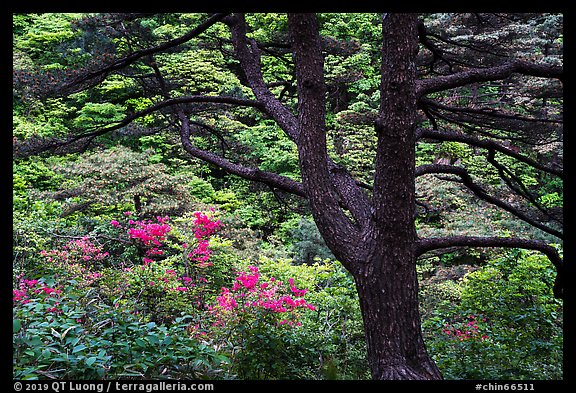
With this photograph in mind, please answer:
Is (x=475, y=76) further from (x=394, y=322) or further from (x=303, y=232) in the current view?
(x=303, y=232)

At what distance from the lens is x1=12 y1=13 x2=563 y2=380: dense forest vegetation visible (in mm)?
2449

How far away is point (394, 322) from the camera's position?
2420 mm

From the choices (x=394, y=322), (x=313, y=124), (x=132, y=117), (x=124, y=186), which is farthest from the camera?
(x=124, y=186)

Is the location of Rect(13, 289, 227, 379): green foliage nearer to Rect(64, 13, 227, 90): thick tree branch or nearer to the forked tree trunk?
the forked tree trunk

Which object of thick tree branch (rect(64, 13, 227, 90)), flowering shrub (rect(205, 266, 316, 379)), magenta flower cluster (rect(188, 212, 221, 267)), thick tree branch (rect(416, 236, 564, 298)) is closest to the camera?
thick tree branch (rect(416, 236, 564, 298))

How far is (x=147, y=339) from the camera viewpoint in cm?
256

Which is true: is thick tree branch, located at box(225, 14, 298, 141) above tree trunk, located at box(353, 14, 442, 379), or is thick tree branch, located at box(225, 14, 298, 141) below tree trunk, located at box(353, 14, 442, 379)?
above

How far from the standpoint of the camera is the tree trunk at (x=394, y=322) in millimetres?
2400

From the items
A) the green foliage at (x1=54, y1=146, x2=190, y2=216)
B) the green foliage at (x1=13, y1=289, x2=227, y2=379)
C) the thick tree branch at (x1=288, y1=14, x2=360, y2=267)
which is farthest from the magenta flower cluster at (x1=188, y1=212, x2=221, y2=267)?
the thick tree branch at (x1=288, y1=14, x2=360, y2=267)

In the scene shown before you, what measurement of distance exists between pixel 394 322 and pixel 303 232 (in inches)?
267

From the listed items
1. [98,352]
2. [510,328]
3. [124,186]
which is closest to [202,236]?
[124,186]
